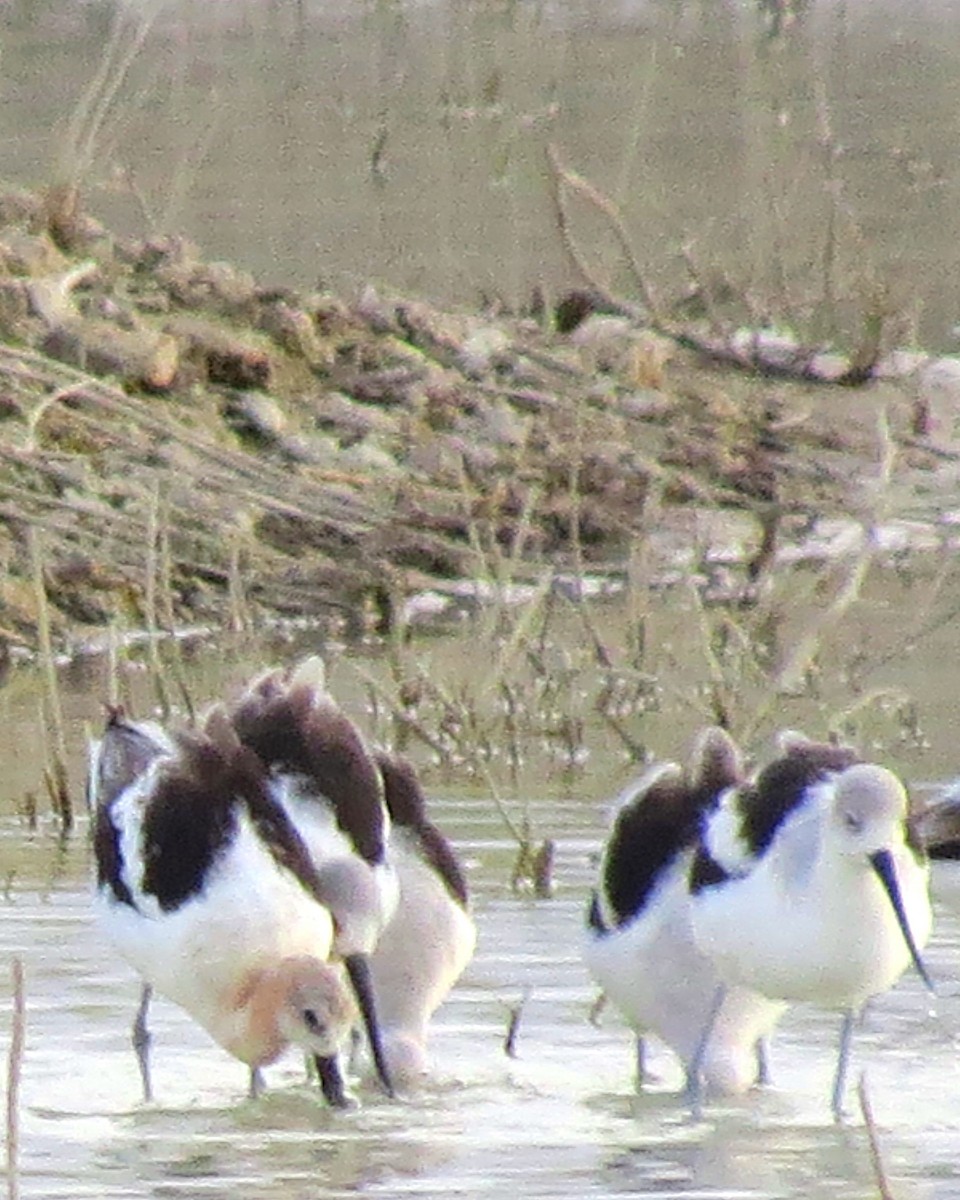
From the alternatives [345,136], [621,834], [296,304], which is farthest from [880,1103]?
[345,136]

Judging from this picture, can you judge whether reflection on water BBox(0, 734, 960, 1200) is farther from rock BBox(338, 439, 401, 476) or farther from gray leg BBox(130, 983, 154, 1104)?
rock BBox(338, 439, 401, 476)

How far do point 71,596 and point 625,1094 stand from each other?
15.2 ft

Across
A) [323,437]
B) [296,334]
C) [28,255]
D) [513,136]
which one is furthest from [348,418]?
[513,136]

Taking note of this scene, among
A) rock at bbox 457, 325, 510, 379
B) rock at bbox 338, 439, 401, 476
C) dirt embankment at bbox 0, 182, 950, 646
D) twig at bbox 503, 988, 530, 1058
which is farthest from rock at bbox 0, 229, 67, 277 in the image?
twig at bbox 503, 988, 530, 1058

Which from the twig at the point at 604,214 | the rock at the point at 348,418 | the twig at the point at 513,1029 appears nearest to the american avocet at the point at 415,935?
the twig at the point at 513,1029

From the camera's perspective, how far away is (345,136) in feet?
71.1

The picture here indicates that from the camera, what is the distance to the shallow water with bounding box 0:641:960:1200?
558 centimetres

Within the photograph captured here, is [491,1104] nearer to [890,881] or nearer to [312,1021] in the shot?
[312,1021]

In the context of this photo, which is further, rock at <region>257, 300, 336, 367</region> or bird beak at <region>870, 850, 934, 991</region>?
rock at <region>257, 300, 336, 367</region>

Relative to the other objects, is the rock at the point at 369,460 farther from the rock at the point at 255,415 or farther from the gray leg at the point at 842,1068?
the gray leg at the point at 842,1068

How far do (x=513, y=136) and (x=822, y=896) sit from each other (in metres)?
15.6

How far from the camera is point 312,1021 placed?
20.2 ft

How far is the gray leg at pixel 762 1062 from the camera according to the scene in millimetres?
6432

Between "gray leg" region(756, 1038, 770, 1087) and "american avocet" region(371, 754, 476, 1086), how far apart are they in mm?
527
